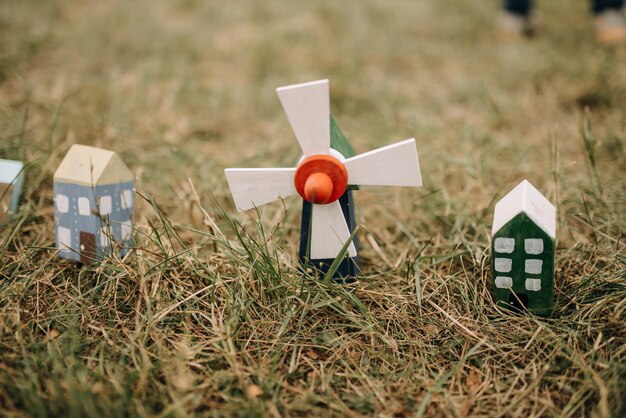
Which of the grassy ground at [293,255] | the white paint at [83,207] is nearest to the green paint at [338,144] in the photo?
the grassy ground at [293,255]

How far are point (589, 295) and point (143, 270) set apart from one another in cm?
128

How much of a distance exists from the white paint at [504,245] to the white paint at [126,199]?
1106 mm

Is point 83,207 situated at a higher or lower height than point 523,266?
higher

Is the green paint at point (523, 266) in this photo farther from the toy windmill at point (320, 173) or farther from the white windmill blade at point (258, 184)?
the white windmill blade at point (258, 184)

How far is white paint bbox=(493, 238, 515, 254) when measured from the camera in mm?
1334

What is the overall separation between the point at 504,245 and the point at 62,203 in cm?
131

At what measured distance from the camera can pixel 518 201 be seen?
4.43 ft

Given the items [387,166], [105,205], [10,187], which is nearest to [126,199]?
[105,205]

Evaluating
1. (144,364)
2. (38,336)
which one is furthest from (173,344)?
(38,336)

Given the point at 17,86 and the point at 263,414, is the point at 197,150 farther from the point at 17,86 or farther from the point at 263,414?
the point at 263,414

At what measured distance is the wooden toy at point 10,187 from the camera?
5.39 ft

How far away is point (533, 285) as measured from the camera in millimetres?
1358

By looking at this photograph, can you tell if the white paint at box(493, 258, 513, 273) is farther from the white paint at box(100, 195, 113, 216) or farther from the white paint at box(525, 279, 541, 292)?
the white paint at box(100, 195, 113, 216)

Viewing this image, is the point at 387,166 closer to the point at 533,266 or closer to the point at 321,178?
the point at 321,178
